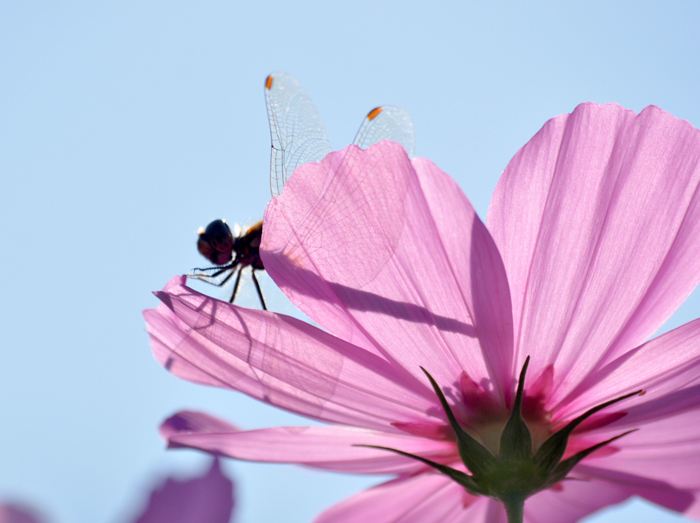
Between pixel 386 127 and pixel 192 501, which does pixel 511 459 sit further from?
pixel 386 127

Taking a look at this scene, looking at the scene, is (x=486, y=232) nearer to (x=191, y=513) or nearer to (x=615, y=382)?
(x=615, y=382)

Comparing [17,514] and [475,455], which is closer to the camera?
[17,514]

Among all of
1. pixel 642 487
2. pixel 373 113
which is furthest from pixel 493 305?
pixel 373 113

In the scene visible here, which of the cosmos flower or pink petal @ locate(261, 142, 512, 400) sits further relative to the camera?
pink petal @ locate(261, 142, 512, 400)

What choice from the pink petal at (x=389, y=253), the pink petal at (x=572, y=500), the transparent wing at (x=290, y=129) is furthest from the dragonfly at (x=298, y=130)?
the pink petal at (x=572, y=500)

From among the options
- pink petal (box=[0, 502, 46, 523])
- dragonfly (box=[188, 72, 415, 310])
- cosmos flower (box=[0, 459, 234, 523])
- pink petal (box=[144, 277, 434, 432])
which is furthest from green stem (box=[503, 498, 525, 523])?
dragonfly (box=[188, 72, 415, 310])

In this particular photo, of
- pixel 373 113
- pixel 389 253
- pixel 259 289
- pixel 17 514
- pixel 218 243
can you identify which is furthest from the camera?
pixel 218 243

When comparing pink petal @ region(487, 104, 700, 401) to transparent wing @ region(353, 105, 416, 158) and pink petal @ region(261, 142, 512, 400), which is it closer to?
pink petal @ region(261, 142, 512, 400)

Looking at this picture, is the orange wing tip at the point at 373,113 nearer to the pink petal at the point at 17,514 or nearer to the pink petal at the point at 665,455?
the pink petal at the point at 665,455
